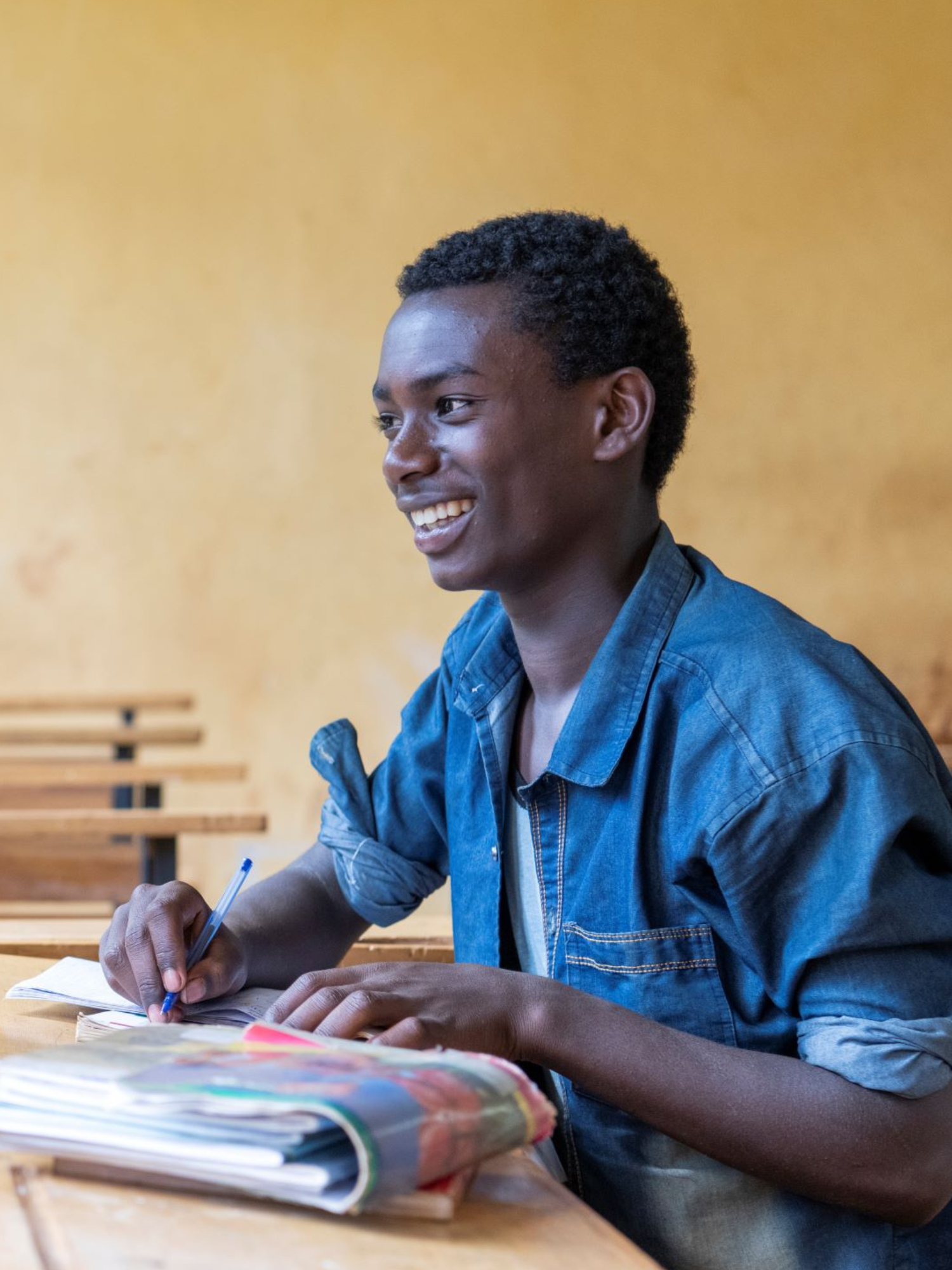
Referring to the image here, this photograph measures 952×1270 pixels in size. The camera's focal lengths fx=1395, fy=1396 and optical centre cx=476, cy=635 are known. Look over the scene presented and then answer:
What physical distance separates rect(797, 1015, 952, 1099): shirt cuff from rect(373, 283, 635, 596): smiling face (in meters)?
0.54

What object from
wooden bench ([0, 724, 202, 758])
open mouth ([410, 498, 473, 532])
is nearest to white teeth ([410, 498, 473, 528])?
open mouth ([410, 498, 473, 532])

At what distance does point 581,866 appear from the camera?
1.28 meters

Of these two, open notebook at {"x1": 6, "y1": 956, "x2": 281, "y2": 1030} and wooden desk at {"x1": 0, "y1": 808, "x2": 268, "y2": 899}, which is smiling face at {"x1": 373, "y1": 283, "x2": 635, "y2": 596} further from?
wooden desk at {"x1": 0, "y1": 808, "x2": 268, "y2": 899}

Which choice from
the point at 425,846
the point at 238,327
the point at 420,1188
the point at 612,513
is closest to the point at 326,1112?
the point at 420,1188

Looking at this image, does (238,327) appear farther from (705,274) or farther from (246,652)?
(705,274)

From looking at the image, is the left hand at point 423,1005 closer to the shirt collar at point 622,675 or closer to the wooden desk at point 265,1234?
the wooden desk at point 265,1234

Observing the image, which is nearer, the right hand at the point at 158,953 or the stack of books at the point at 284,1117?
the stack of books at the point at 284,1117

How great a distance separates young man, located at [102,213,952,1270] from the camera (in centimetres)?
103

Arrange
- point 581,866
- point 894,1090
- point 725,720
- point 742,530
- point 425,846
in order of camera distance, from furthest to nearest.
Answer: point 742,530
point 425,846
point 581,866
point 725,720
point 894,1090

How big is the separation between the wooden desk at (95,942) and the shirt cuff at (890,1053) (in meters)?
0.71

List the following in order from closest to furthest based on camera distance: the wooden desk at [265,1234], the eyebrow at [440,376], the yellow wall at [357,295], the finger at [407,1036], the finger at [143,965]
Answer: the wooden desk at [265,1234], the finger at [407,1036], the finger at [143,965], the eyebrow at [440,376], the yellow wall at [357,295]

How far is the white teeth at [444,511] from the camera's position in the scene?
1362 mm

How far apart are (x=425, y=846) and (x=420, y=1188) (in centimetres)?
87

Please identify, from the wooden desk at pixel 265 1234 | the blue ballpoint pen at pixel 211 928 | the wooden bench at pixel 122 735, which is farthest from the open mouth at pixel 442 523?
the wooden bench at pixel 122 735
